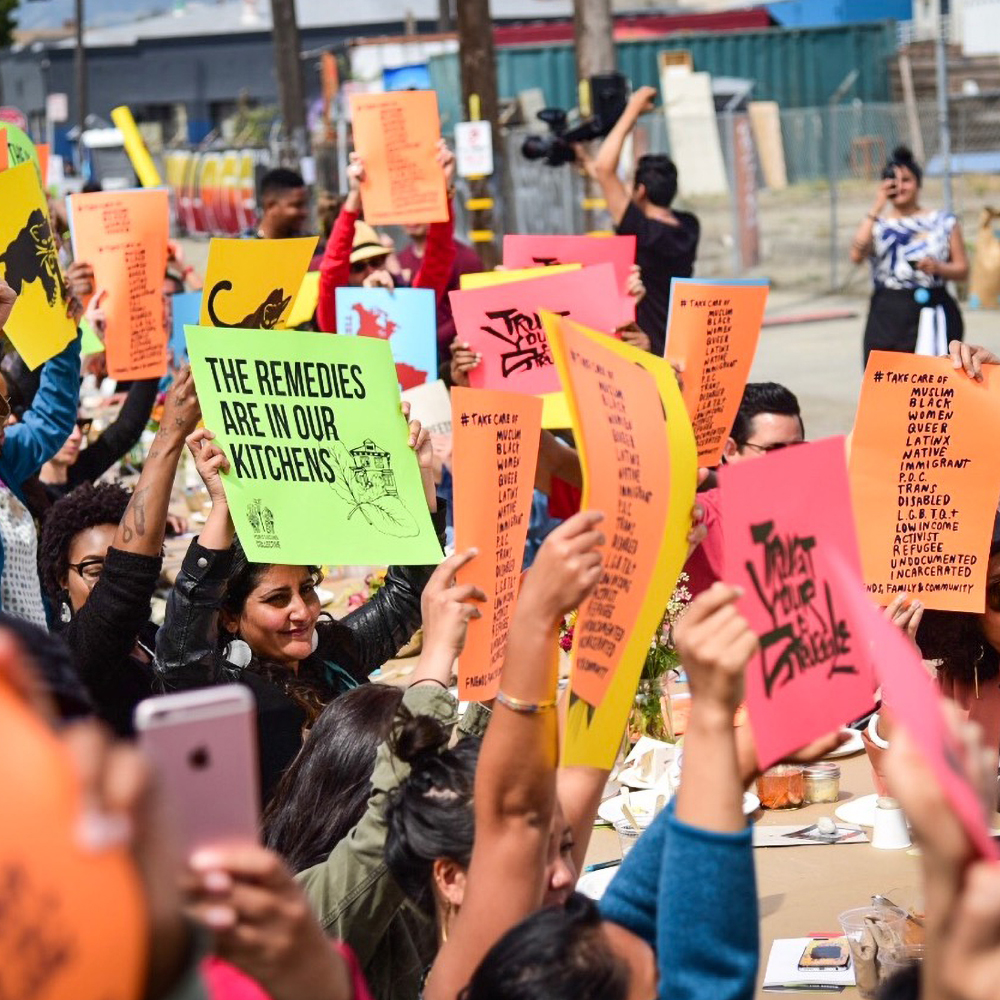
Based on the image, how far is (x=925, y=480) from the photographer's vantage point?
3.91 metres

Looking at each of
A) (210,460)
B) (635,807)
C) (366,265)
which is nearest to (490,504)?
(210,460)

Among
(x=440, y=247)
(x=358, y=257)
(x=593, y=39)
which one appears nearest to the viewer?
(x=440, y=247)

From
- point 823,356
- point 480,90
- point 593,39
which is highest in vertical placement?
→ point 593,39

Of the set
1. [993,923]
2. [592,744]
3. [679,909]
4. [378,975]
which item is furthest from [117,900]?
[378,975]

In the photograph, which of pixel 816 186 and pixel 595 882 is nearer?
pixel 595 882

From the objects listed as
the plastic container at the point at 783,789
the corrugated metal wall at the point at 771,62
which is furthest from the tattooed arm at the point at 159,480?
the corrugated metal wall at the point at 771,62

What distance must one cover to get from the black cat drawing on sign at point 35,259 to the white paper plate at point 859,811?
2.89 meters

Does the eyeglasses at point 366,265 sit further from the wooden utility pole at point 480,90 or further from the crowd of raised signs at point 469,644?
the wooden utility pole at point 480,90

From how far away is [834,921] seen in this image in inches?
143

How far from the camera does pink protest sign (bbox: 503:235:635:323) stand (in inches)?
248

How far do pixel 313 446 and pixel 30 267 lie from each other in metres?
1.98

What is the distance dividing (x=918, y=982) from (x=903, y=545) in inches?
78.4

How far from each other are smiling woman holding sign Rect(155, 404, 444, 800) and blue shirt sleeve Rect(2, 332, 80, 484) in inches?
45.3

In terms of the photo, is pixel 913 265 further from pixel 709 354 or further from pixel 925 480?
pixel 925 480
